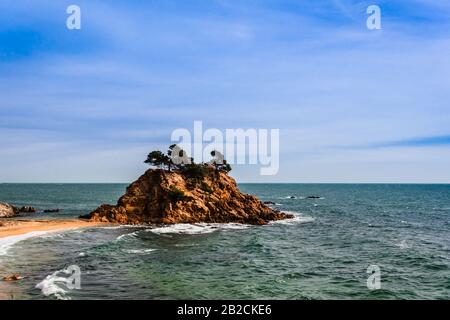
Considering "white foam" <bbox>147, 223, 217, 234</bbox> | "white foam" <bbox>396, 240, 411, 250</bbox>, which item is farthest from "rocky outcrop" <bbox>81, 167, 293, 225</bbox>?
"white foam" <bbox>396, 240, 411, 250</bbox>

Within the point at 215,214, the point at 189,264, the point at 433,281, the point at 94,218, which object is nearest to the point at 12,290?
the point at 189,264

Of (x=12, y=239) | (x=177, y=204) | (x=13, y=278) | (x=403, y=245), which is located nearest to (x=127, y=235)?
(x=12, y=239)

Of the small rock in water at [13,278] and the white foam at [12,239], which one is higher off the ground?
the small rock in water at [13,278]

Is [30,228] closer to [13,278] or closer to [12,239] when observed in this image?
[12,239]

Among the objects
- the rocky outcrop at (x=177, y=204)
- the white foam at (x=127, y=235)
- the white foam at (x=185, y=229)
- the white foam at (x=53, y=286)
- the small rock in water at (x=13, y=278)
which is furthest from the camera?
the rocky outcrop at (x=177, y=204)

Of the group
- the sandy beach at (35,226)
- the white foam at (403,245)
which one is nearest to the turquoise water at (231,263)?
the white foam at (403,245)

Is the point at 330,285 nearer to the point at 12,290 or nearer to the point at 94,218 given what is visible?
the point at 12,290

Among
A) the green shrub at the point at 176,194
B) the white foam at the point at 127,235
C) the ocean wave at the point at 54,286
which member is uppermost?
the green shrub at the point at 176,194

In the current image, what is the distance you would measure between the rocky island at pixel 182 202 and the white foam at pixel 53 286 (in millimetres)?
40157

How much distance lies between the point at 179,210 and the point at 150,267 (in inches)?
1443

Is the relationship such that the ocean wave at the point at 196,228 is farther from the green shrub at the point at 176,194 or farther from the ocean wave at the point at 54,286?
the ocean wave at the point at 54,286

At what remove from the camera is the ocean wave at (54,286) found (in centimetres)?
2812
